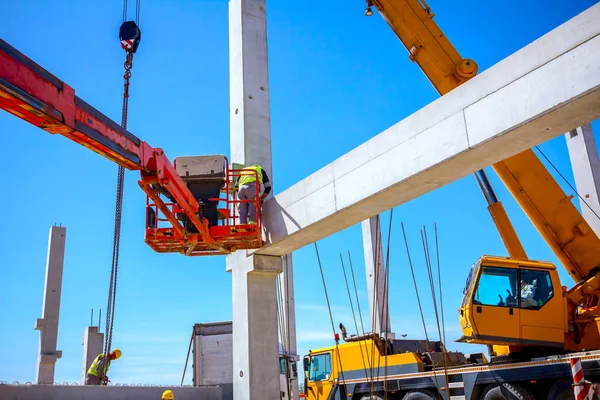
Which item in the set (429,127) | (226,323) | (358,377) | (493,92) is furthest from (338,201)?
(226,323)

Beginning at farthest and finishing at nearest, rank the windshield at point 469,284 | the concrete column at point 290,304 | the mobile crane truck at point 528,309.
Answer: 1. the concrete column at point 290,304
2. the windshield at point 469,284
3. the mobile crane truck at point 528,309

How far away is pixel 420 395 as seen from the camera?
11516mm

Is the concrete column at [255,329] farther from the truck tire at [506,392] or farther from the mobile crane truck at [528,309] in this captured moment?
the truck tire at [506,392]

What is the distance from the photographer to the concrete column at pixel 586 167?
48.8 feet

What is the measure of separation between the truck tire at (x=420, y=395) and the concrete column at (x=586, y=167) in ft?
21.9

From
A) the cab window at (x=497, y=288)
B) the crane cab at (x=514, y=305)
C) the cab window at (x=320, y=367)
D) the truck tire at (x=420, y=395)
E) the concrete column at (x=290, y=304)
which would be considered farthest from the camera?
the concrete column at (x=290, y=304)

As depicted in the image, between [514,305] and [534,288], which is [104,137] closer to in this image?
[514,305]

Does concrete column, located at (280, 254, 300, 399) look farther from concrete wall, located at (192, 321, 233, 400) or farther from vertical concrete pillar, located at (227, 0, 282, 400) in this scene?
vertical concrete pillar, located at (227, 0, 282, 400)

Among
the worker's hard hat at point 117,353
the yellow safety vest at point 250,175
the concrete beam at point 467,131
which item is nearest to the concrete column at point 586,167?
the concrete beam at point 467,131

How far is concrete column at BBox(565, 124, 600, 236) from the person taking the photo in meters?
14.9

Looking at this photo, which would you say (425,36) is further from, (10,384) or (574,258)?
(10,384)

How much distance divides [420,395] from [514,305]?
9.08 ft

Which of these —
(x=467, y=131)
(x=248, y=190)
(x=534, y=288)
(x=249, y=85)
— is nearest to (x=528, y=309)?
(x=534, y=288)

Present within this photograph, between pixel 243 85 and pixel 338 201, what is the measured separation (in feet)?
11.5
